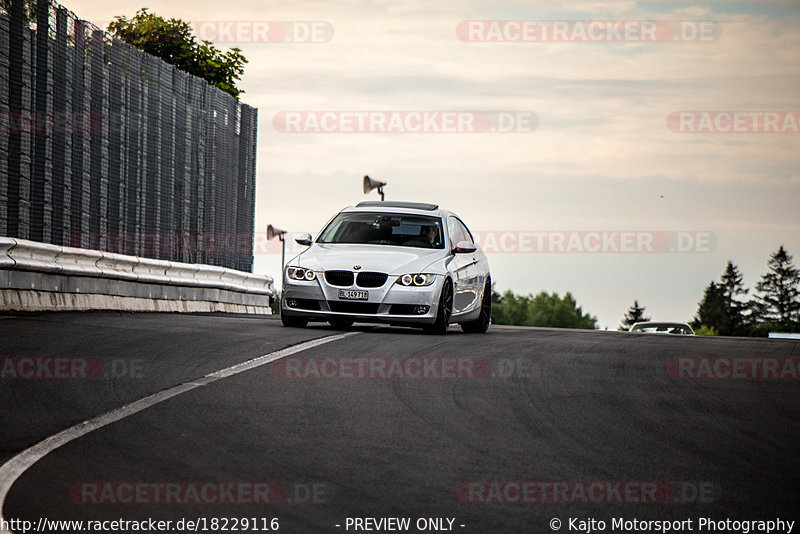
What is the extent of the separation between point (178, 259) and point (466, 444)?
17747 mm

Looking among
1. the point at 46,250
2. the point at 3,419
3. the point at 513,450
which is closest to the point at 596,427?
the point at 513,450

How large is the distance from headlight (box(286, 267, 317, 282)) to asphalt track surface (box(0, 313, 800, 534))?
2995 mm

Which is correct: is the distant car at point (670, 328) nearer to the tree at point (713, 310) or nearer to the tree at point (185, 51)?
the tree at point (185, 51)

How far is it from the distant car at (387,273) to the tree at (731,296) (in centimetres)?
14440

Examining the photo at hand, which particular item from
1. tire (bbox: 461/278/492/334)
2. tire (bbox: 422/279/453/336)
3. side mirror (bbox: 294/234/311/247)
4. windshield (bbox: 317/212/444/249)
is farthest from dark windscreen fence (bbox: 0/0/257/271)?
tire (bbox: 461/278/492/334)

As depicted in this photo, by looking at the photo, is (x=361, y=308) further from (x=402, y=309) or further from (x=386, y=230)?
(x=386, y=230)

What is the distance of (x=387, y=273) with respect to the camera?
14.7 m

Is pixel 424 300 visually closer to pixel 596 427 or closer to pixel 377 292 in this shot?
pixel 377 292

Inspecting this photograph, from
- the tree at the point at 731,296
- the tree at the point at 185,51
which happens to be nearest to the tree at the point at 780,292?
the tree at the point at 731,296

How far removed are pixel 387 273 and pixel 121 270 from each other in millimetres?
6792

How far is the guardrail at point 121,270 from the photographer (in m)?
16.4

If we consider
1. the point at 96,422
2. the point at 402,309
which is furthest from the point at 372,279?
the point at 96,422

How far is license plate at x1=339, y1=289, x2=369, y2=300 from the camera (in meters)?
14.7

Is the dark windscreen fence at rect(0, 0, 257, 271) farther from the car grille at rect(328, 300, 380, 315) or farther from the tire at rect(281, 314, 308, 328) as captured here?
the car grille at rect(328, 300, 380, 315)
